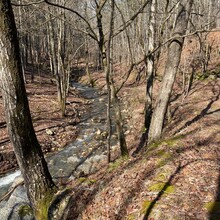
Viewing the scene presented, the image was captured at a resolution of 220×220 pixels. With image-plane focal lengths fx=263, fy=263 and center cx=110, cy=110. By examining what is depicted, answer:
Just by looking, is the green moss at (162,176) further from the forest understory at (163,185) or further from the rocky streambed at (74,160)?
the rocky streambed at (74,160)

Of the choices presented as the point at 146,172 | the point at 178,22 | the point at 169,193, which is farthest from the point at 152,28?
the point at 169,193

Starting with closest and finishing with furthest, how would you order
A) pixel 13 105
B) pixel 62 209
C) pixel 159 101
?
pixel 13 105 < pixel 62 209 < pixel 159 101

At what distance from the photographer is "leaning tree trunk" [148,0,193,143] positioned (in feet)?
21.9

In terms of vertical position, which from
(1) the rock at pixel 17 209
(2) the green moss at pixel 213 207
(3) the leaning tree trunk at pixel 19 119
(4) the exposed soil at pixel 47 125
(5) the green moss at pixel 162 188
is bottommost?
(4) the exposed soil at pixel 47 125

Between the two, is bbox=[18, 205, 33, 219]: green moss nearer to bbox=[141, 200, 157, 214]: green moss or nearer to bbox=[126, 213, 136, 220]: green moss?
bbox=[126, 213, 136, 220]: green moss

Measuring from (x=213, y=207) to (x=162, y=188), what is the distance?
918 millimetres

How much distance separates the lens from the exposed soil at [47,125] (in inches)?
394

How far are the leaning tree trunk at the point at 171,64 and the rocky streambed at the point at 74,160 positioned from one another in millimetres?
2826

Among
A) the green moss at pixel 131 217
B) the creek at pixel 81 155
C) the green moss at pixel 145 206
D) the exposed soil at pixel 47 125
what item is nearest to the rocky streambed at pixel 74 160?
the creek at pixel 81 155

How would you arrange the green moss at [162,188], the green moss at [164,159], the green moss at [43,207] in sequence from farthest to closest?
the green moss at [164,159] < the green moss at [43,207] < the green moss at [162,188]

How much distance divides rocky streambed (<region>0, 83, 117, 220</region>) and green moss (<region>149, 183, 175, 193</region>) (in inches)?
117

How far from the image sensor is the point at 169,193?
459 centimetres

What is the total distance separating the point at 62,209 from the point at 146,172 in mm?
1791

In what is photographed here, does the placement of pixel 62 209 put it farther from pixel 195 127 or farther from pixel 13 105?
pixel 195 127
